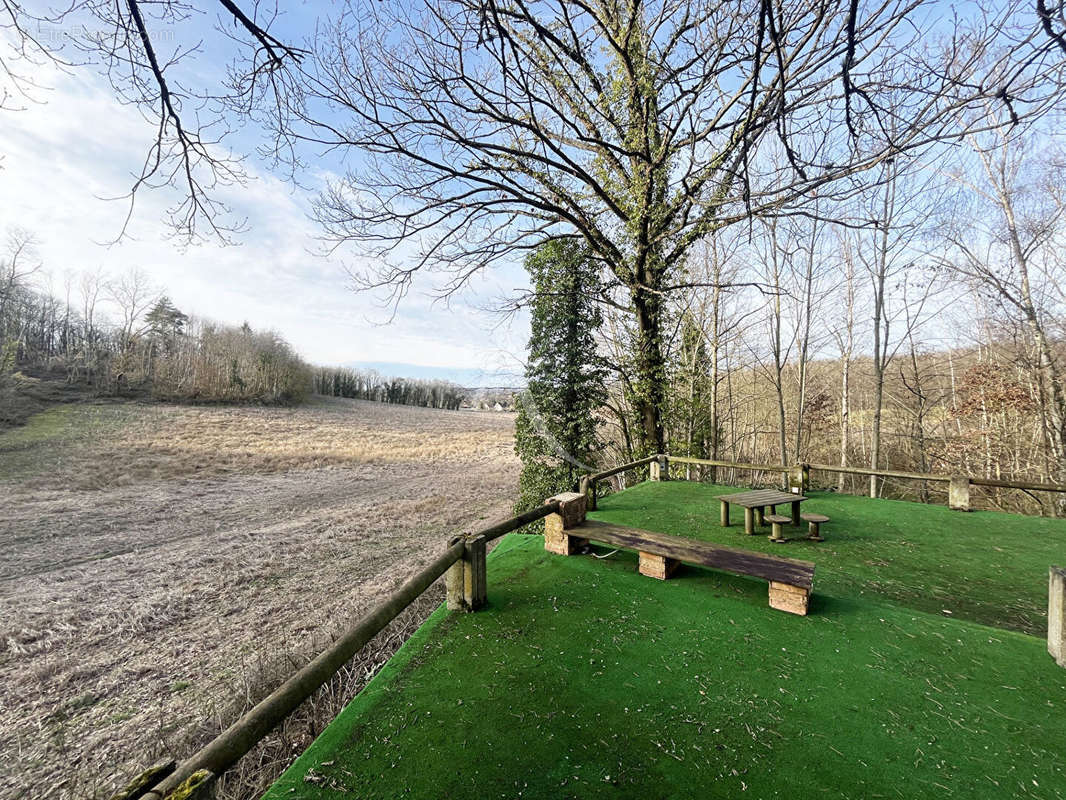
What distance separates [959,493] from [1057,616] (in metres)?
4.82

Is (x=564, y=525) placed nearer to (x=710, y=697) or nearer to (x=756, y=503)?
(x=710, y=697)

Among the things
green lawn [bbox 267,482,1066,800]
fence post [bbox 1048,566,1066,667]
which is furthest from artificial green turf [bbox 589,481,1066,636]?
fence post [bbox 1048,566,1066,667]

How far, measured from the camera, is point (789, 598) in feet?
11.5

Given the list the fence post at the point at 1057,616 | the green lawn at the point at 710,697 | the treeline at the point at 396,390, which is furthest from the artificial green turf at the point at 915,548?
the treeline at the point at 396,390

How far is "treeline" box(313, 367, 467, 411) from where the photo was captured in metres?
45.4

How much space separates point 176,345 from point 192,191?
36533 millimetres

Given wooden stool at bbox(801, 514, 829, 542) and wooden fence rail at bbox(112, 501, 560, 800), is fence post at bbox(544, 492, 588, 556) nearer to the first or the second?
wooden fence rail at bbox(112, 501, 560, 800)

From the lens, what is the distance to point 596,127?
365 inches

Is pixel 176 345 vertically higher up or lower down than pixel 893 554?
higher up

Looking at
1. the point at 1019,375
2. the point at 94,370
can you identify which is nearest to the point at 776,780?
the point at 1019,375

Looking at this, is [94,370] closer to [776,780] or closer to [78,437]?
[78,437]

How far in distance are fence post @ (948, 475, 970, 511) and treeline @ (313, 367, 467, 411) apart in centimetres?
4192

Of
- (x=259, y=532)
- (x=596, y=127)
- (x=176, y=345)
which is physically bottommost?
(x=259, y=532)

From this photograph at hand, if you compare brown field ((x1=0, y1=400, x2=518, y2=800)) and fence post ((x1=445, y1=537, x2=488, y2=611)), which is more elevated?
fence post ((x1=445, y1=537, x2=488, y2=611))
